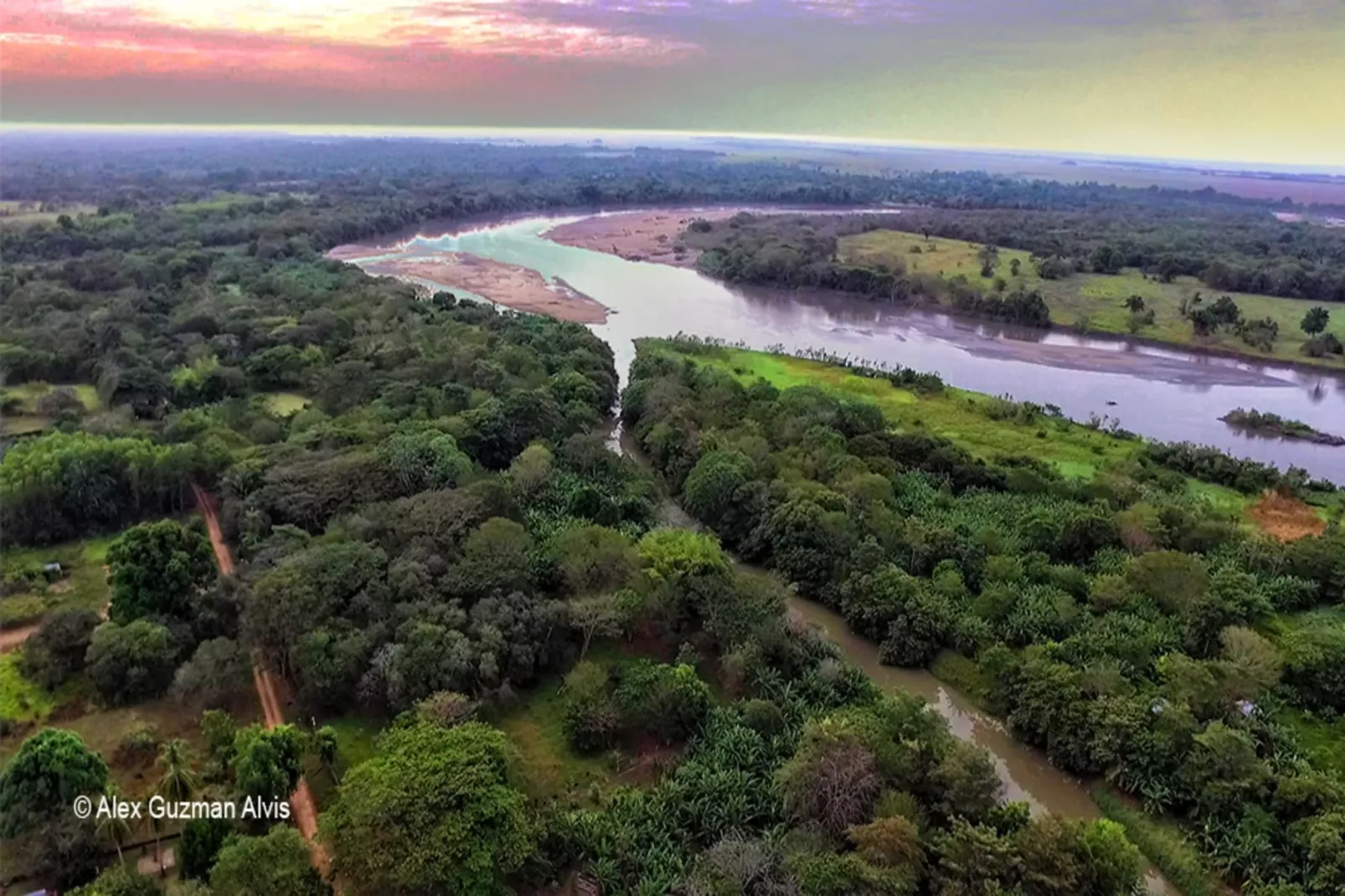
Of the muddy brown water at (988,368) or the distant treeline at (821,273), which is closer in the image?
the muddy brown water at (988,368)

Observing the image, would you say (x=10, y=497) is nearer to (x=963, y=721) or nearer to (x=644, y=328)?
(x=963, y=721)

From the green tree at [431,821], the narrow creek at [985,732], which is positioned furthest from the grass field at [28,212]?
the narrow creek at [985,732]

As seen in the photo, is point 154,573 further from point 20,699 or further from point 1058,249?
point 1058,249

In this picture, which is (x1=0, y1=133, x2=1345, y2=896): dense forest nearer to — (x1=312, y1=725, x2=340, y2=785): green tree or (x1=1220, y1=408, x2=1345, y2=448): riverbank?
(x1=312, y1=725, x2=340, y2=785): green tree

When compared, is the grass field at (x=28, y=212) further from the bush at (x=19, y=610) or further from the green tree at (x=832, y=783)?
the green tree at (x=832, y=783)

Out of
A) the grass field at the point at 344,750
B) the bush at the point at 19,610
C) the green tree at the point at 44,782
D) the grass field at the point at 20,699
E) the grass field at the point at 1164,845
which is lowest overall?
the grass field at the point at 1164,845

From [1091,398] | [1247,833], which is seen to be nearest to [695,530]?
[1247,833]

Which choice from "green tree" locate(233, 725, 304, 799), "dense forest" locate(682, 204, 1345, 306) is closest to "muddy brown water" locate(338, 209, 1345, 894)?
"dense forest" locate(682, 204, 1345, 306)
